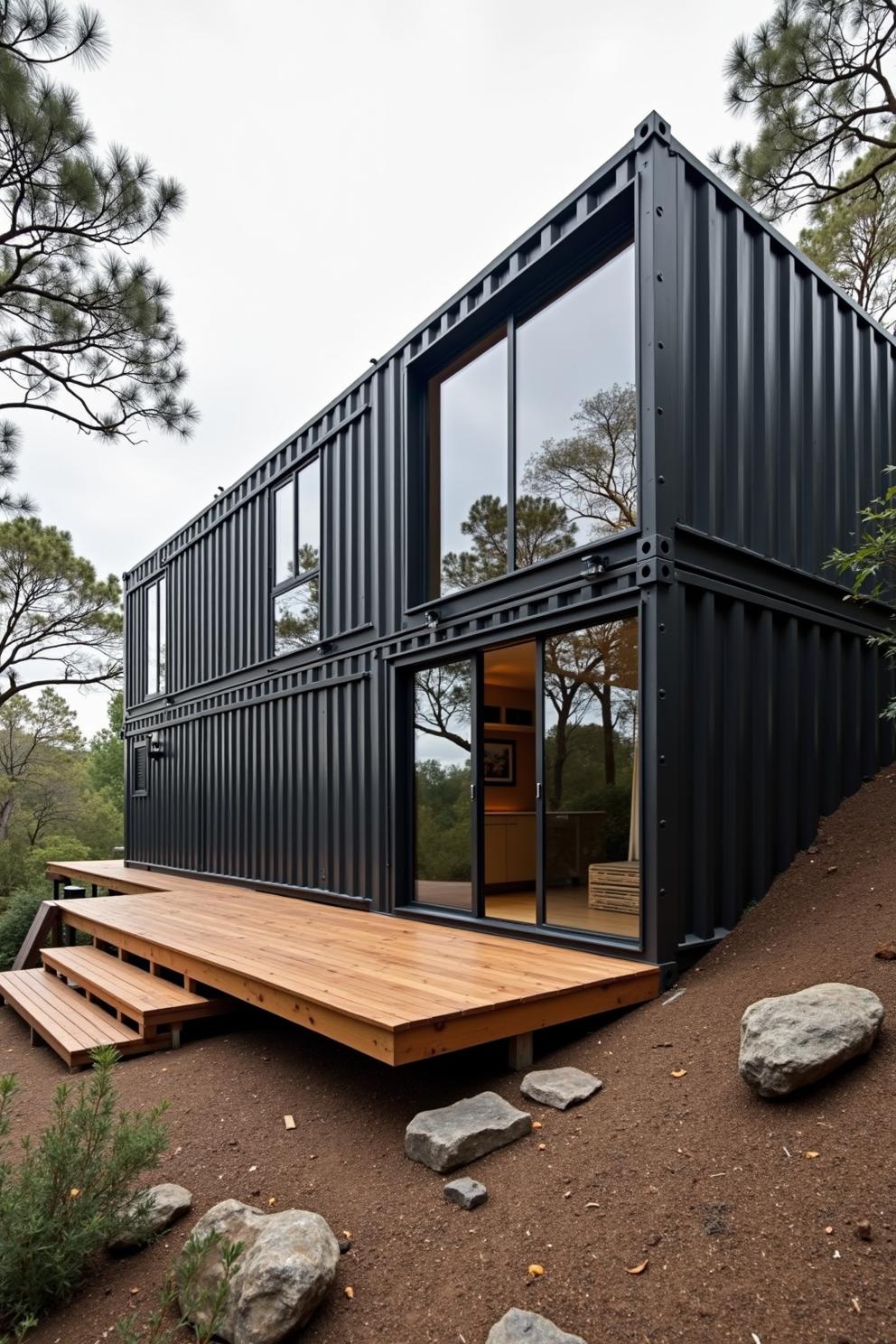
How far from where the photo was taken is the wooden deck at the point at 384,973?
3.38 m

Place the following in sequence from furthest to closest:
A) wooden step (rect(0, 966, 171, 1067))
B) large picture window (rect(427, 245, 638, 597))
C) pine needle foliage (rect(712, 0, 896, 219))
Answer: pine needle foliage (rect(712, 0, 896, 219)) → large picture window (rect(427, 245, 638, 597)) → wooden step (rect(0, 966, 171, 1067))

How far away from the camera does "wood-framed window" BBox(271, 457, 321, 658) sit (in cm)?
829

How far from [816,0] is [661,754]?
666cm

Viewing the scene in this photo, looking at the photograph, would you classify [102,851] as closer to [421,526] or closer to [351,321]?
[351,321]

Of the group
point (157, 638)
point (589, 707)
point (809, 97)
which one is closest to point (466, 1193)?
point (589, 707)

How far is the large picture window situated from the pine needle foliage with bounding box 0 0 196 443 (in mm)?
3644

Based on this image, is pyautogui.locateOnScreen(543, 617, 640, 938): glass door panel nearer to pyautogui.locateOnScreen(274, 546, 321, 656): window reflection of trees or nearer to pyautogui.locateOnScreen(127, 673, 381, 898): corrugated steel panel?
pyautogui.locateOnScreen(127, 673, 381, 898): corrugated steel panel

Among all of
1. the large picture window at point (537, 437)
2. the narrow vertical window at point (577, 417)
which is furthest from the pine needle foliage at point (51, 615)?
the narrow vertical window at point (577, 417)

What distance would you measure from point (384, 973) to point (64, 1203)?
1.90 meters

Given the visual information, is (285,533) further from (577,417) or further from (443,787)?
(577,417)

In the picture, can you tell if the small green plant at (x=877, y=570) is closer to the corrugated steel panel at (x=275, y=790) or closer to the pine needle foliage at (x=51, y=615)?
the corrugated steel panel at (x=275, y=790)

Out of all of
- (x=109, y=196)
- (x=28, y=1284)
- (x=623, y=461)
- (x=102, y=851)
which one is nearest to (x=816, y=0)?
(x=623, y=461)

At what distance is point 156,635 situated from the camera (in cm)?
1273

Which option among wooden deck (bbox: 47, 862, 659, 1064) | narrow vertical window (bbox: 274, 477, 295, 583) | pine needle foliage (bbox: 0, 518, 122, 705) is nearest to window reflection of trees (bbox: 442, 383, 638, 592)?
wooden deck (bbox: 47, 862, 659, 1064)
